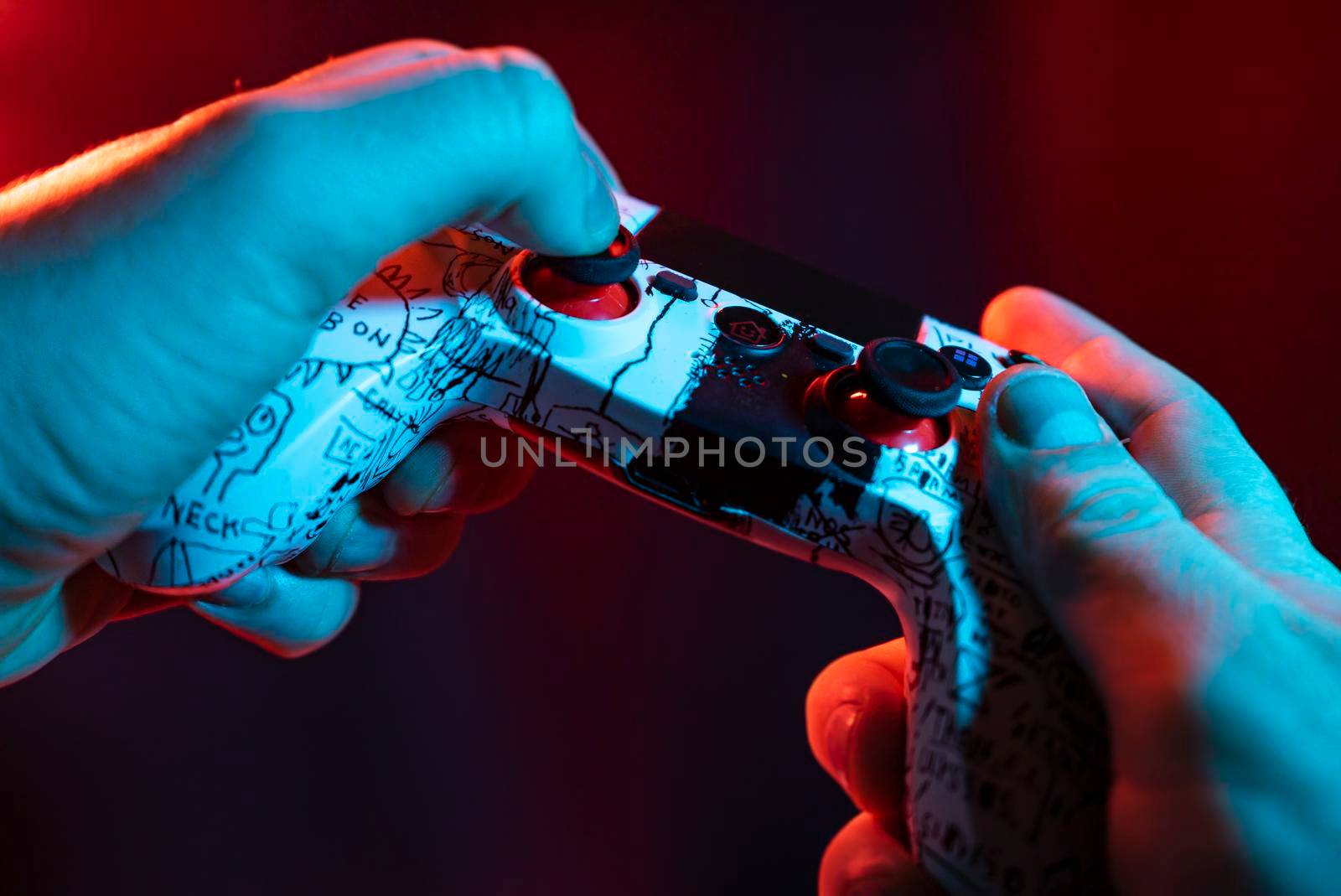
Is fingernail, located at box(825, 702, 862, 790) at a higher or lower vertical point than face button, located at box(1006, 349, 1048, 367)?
lower

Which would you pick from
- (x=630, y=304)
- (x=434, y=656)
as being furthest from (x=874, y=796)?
(x=434, y=656)

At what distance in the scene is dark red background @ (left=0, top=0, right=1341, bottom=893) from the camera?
1066 mm

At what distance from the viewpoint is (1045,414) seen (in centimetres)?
57

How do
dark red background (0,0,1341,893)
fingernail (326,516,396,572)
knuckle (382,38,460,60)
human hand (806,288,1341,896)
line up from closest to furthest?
1. human hand (806,288,1341,896)
2. knuckle (382,38,460,60)
3. fingernail (326,516,396,572)
4. dark red background (0,0,1341,893)

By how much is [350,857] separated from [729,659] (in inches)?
20.9

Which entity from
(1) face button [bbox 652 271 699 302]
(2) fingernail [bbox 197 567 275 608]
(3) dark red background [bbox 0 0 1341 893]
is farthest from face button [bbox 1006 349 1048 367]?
(2) fingernail [bbox 197 567 275 608]

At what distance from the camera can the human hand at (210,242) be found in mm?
478

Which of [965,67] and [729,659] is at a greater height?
[965,67]

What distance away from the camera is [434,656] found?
1.12 meters

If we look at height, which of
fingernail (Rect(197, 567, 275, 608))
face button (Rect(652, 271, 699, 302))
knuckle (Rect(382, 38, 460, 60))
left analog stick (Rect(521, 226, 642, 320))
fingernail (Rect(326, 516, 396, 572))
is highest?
knuckle (Rect(382, 38, 460, 60))

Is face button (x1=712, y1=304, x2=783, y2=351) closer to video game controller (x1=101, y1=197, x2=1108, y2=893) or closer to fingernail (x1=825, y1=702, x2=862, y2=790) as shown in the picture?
video game controller (x1=101, y1=197, x2=1108, y2=893)

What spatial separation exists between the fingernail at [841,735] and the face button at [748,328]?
293 millimetres

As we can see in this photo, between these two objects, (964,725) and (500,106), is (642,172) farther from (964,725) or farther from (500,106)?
(964,725)

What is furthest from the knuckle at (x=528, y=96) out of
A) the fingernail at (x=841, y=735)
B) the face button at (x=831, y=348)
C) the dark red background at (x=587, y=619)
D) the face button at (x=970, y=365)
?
the dark red background at (x=587, y=619)
